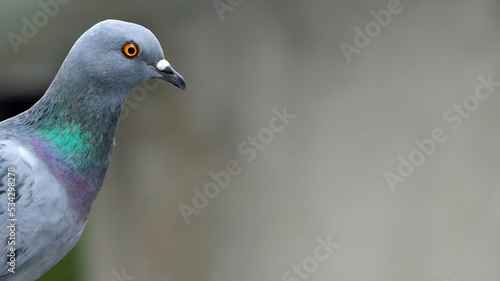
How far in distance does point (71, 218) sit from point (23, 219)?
0.16 meters

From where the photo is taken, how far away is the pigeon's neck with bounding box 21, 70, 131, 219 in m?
2.63

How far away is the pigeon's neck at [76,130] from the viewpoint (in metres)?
2.63

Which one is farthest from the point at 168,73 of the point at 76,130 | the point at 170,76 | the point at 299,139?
the point at 299,139

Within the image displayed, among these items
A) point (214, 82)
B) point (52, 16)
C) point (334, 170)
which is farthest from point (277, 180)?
point (52, 16)

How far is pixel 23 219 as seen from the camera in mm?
2607

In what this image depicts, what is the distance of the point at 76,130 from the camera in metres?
2.66

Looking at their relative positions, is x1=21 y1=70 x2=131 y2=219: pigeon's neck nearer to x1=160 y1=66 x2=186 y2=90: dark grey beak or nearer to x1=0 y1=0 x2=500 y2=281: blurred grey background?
x1=160 y1=66 x2=186 y2=90: dark grey beak

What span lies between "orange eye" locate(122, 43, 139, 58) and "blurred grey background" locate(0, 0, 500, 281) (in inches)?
146

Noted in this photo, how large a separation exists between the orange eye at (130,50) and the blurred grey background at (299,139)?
371 centimetres

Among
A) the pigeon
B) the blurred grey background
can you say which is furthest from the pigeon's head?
the blurred grey background

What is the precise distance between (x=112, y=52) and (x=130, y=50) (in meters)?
0.06

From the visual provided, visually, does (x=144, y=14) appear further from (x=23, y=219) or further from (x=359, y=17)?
(x=23, y=219)

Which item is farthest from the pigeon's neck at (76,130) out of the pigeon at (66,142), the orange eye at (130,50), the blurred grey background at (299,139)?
the blurred grey background at (299,139)

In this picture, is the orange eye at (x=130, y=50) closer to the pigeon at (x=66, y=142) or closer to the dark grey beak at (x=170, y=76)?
the pigeon at (x=66, y=142)
